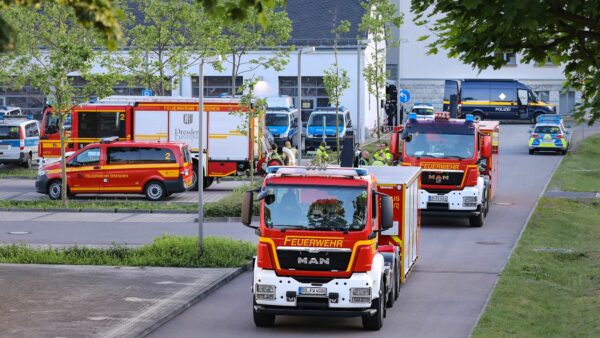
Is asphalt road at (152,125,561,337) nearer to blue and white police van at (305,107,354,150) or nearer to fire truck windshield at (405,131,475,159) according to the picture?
fire truck windshield at (405,131,475,159)

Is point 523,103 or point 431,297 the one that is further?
point 523,103

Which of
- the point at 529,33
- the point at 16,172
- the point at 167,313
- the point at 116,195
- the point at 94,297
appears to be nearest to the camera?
the point at 529,33

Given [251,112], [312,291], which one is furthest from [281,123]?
[312,291]

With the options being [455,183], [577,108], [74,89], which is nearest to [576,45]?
[577,108]

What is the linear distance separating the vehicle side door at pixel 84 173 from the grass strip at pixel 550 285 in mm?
13202

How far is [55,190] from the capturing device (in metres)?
36.7

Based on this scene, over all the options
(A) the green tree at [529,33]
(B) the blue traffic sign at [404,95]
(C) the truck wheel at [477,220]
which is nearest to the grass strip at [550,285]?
(C) the truck wheel at [477,220]

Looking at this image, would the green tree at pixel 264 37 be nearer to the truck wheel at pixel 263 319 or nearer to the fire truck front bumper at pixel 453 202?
the fire truck front bumper at pixel 453 202

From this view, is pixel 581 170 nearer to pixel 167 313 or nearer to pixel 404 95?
pixel 404 95

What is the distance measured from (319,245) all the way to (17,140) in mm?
33303

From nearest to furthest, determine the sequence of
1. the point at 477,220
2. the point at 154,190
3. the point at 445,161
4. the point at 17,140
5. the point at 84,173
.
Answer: the point at 445,161, the point at 477,220, the point at 84,173, the point at 154,190, the point at 17,140

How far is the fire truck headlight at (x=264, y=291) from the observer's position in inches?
650

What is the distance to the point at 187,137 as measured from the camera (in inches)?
1593

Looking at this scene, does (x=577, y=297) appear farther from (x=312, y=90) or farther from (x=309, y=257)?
(x=312, y=90)
